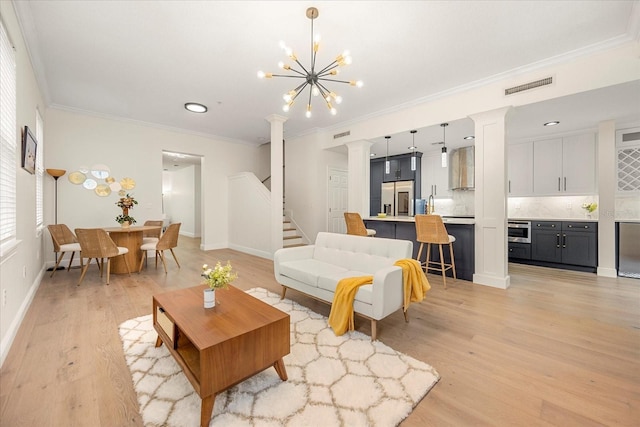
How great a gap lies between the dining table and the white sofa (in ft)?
9.78

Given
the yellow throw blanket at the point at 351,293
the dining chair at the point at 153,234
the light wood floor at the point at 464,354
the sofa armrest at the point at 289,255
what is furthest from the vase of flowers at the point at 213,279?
the dining chair at the point at 153,234

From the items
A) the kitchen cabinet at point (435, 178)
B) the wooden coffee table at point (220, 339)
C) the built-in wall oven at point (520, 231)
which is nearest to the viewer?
the wooden coffee table at point (220, 339)

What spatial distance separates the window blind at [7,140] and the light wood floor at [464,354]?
102 cm

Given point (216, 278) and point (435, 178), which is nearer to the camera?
point (216, 278)

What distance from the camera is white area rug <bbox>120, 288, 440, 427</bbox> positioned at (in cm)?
147

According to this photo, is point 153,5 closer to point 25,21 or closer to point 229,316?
point 25,21

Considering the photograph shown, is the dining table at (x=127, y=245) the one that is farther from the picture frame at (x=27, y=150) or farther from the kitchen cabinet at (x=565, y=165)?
the kitchen cabinet at (x=565, y=165)

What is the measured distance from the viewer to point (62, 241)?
4465 mm

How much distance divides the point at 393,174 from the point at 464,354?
598 centimetres

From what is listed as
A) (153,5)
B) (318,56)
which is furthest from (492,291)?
(153,5)

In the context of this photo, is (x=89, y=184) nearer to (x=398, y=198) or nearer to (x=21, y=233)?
(x=21, y=233)

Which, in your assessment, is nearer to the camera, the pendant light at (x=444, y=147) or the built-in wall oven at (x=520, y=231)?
the pendant light at (x=444, y=147)

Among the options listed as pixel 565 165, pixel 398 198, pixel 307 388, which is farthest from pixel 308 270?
pixel 565 165

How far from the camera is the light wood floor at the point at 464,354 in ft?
4.99
